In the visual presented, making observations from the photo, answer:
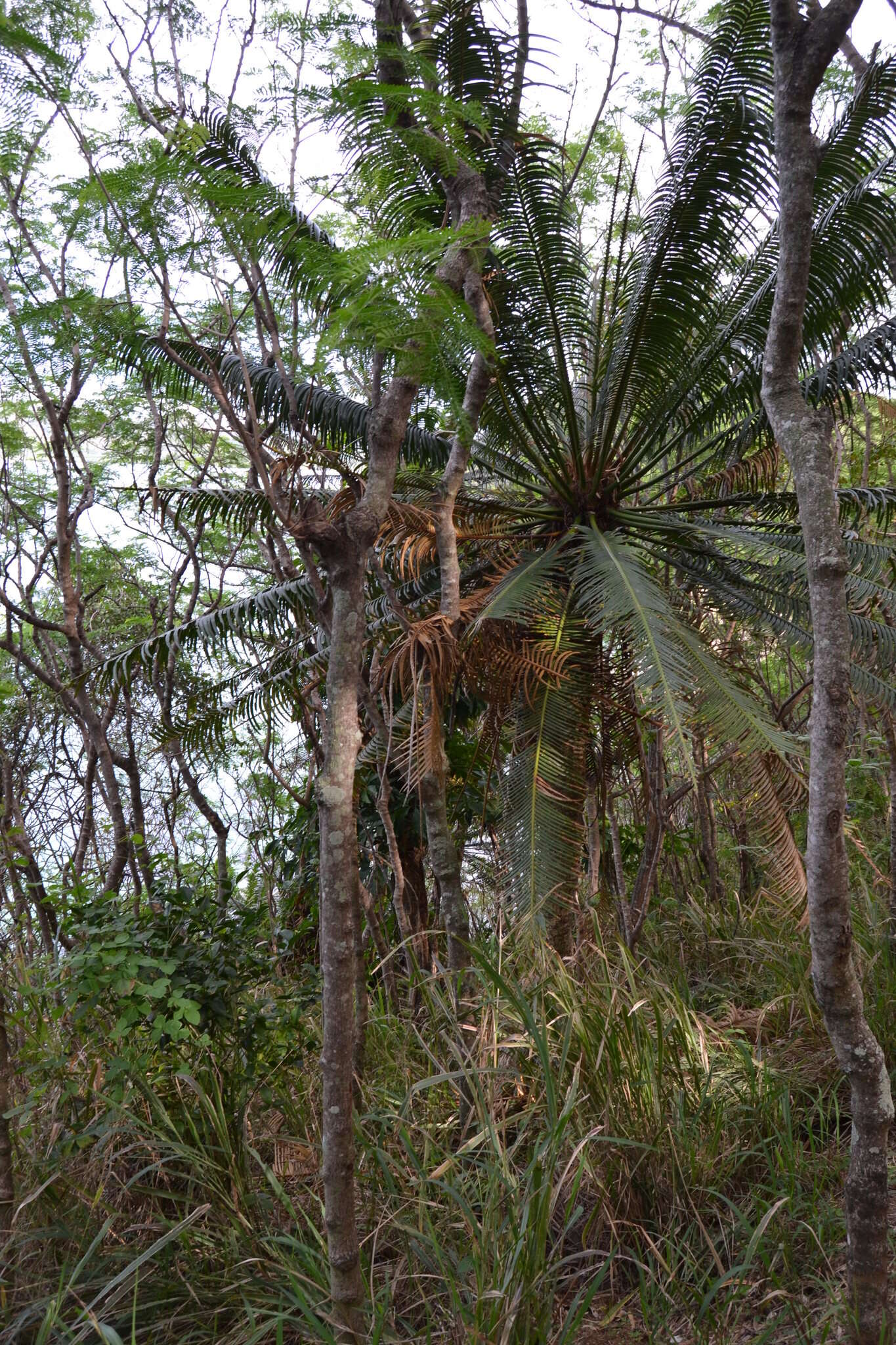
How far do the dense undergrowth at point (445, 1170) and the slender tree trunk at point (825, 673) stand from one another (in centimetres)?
29

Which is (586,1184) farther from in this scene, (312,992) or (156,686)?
(156,686)

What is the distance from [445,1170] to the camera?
8.52ft

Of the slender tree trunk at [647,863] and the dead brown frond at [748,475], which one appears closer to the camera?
the slender tree trunk at [647,863]

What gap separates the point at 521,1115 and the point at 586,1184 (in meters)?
0.38

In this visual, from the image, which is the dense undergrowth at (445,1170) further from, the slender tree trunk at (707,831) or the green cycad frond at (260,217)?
the slender tree trunk at (707,831)

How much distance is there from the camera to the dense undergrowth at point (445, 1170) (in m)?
2.42

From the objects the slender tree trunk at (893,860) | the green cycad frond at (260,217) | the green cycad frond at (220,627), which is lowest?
the slender tree trunk at (893,860)

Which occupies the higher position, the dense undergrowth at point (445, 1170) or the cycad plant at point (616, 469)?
the cycad plant at point (616, 469)

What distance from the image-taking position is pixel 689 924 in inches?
221

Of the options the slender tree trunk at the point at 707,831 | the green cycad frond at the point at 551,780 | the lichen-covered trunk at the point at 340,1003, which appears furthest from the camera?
the slender tree trunk at the point at 707,831

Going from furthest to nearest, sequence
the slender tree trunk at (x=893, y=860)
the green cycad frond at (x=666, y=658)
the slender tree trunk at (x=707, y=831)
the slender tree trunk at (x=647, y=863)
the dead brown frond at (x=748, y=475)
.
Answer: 1. the slender tree trunk at (x=707, y=831)
2. the dead brown frond at (x=748, y=475)
3. the slender tree trunk at (x=647, y=863)
4. the slender tree trunk at (x=893, y=860)
5. the green cycad frond at (x=666, y=658)

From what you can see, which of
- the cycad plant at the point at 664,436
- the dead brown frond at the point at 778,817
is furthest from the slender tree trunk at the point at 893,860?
the dead brown frond at the point at 778,817

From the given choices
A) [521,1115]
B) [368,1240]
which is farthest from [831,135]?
[368,1240]

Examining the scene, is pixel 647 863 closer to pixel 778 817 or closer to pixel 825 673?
pixel 778 817
